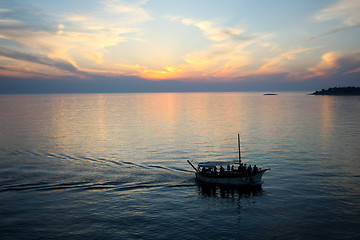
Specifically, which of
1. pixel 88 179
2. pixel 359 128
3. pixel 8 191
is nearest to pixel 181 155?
pixel 88 179

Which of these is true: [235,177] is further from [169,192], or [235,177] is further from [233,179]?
[169,192]

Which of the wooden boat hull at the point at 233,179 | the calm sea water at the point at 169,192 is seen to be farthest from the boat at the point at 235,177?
the calm sea water at the point at 169,192

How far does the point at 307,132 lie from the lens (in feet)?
303

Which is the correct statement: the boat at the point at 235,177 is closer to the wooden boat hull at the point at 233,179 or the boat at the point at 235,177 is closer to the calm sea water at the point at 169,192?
the wooden boat hull at the point at 233,179

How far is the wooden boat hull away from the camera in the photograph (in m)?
46.2

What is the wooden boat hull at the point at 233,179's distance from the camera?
4619 centimetres

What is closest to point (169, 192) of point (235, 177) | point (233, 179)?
point (233, 179)

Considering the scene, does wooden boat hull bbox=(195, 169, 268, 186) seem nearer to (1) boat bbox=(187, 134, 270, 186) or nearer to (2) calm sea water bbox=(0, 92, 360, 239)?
(1) boat bbox=(187, 134, 270, 186)

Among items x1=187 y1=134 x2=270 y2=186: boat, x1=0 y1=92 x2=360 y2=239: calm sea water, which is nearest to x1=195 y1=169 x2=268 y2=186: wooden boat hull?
x1=187 y1=134 x2=270 y2=186: boat

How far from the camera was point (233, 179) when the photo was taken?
154 ft

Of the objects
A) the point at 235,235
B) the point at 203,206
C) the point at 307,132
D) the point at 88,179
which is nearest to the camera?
the point at 235,235

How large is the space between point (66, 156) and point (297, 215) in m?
49.5

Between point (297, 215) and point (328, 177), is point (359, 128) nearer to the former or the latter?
point (328, 177)

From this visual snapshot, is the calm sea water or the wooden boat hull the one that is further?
the wooden boat hull
